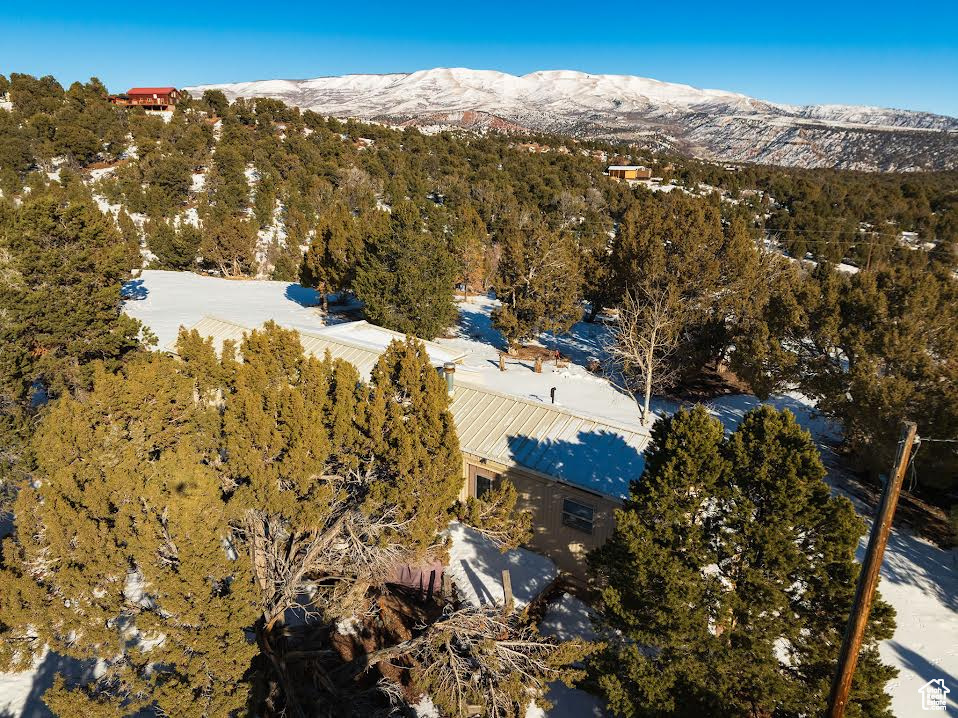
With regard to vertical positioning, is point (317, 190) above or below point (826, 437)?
above

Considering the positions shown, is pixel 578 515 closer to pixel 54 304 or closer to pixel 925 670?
pixel 925 670

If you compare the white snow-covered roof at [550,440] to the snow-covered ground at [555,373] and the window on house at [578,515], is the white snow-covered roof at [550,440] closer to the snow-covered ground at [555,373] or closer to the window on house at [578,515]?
the window on house at [578,515]

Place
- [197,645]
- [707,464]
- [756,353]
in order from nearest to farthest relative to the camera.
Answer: [197,645] < [707,464] < [756,353]

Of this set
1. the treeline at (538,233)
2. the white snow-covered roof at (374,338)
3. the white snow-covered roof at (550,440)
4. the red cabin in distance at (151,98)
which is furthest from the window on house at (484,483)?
the red cabin in distance at (151,98)

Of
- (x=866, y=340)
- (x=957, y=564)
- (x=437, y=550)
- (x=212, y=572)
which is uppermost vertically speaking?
(x=866, y=340)

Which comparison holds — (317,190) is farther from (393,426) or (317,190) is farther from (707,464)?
(707,464)

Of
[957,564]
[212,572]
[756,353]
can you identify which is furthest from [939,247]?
[212,572]
